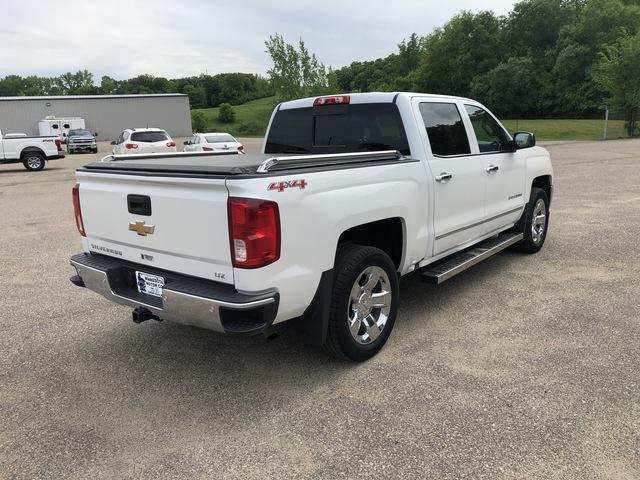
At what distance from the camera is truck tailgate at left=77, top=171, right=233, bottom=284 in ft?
9.48

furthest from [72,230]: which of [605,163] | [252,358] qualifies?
[605,163]

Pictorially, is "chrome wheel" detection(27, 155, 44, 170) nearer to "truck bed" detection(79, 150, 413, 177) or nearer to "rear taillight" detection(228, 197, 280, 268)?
"truck bed" detection(79, 150, 413, 177)

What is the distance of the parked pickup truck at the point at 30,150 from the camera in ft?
62.6

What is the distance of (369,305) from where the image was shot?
3666mm

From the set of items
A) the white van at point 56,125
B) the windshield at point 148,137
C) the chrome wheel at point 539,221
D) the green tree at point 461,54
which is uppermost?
the green tree at point 461,54

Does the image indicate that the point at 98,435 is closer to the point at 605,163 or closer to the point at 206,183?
the point at 206,183

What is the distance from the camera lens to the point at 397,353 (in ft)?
12.5

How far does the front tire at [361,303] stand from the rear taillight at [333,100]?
1.56m

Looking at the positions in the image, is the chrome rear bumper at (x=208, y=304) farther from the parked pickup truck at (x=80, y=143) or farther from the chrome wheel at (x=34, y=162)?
the parked pickup truck at (x=80, y=143)

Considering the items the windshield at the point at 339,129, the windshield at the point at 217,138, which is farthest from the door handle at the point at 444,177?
the windshield at the point at 217,138

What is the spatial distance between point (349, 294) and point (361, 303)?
274mm

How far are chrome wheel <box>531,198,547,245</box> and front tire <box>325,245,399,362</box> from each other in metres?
3.21

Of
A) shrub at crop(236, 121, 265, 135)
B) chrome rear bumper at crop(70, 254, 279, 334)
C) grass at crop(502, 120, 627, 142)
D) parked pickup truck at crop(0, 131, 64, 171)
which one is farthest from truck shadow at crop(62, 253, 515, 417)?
shrub at crop(236, 121, 265, 135)

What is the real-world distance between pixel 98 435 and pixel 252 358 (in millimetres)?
1211
